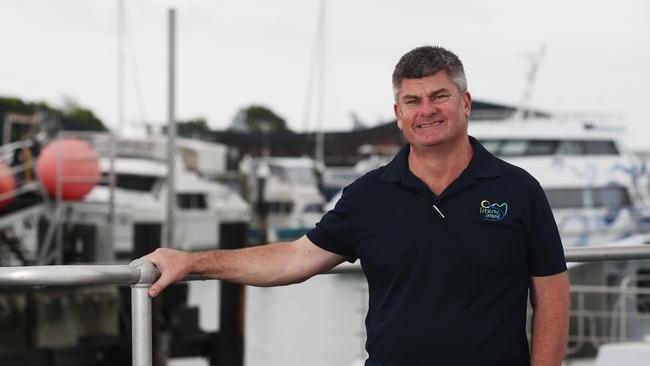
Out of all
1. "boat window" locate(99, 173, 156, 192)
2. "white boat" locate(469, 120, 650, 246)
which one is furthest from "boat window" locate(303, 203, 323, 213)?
"white boat" locate(469, 120, 650, 246)

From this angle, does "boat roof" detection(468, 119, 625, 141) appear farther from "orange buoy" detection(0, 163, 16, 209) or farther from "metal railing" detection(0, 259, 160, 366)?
"metal railing" detection(0, 259, 160, 366)

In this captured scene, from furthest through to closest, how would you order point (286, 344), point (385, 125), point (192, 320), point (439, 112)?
point (385, 125) < point (286, 344) < point (192, 320) < point (439, 112)

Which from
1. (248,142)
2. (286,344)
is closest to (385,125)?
(248,142)

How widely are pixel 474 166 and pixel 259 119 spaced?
3544 inches

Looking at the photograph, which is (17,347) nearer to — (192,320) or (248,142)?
(192,320)

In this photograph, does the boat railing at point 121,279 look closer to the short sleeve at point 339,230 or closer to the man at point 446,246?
the man at point 446,246

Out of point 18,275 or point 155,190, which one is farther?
point 155,190

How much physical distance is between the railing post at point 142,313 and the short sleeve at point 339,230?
0.51 m

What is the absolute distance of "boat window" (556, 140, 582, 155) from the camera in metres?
21.5

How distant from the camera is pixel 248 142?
71062 mm

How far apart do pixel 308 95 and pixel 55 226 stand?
28527 mm

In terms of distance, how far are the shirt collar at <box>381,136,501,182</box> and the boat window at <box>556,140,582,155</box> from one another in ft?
65.1

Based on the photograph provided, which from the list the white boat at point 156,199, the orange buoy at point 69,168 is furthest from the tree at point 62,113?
the orange buoy at point 69,168

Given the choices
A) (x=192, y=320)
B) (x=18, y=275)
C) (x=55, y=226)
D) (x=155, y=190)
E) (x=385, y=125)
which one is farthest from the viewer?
(x=385, y=125)
